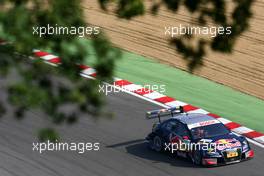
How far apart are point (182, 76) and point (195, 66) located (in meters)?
14.0

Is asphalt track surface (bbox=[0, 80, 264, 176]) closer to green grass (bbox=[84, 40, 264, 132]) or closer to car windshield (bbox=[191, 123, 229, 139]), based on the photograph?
car windshield (bbox=[191, 123, 229, 139])

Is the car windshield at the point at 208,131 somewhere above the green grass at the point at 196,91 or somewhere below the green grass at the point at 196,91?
above

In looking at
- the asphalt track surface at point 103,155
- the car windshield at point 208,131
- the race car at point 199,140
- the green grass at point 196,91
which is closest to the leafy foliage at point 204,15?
the asphalt track surface at point 103,155

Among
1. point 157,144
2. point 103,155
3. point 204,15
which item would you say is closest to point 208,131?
point 157,144

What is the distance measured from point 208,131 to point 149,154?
1601mm

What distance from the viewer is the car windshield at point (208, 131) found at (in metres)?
20.1

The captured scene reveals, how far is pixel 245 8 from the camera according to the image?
11.4m

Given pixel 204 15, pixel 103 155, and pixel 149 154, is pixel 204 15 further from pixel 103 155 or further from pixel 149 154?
pixel 149 154

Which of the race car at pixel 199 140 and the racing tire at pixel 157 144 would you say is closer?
the race car at pixel 199 140

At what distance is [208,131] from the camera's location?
20.2 metres

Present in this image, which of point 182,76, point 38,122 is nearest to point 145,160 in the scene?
point 38,122

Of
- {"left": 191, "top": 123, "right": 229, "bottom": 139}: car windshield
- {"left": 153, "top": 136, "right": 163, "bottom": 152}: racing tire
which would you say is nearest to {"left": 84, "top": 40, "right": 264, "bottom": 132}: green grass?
{"left": 191, "top": 123, "right": 229, "bottom": 139}: car windshield

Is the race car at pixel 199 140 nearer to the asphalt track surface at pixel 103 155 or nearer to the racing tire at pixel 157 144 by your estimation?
the racing tire at pixel 157 144

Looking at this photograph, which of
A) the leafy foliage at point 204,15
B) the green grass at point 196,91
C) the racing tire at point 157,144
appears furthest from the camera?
the green grass at point 196,91
